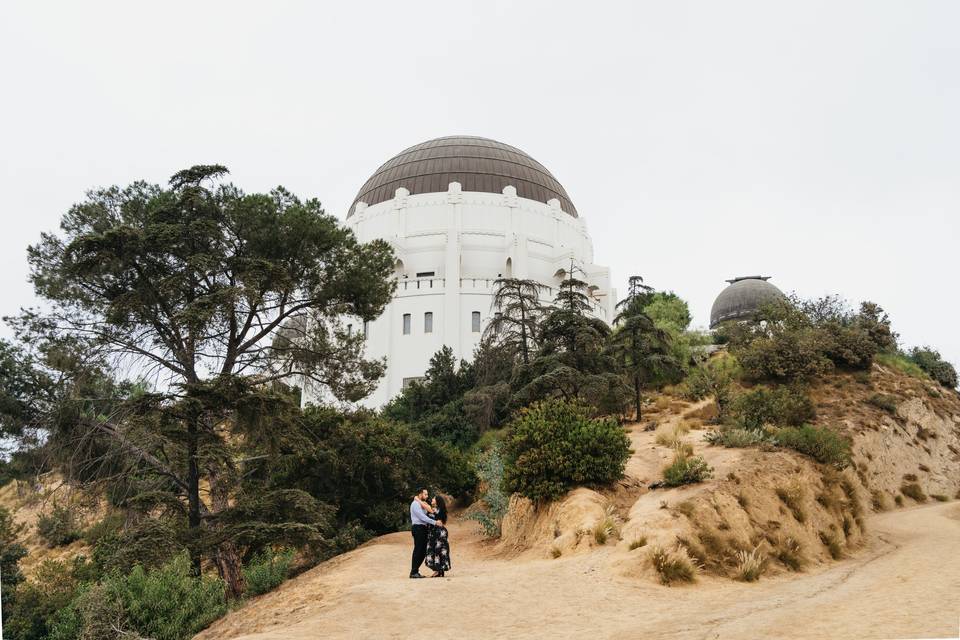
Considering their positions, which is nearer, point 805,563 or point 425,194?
point 805,563

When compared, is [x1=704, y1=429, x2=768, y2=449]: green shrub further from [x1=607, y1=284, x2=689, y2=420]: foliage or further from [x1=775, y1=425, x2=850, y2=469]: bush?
[x1=607, y1=284, x2=689, y2=420]: foliage

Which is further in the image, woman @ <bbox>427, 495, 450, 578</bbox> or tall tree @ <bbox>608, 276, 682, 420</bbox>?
tall tree @ <bbox>608, 276, 682, 420</bbox>

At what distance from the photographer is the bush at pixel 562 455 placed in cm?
1569

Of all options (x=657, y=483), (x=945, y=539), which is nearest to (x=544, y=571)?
(x=657, y=483)

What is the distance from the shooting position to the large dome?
44.8 meters

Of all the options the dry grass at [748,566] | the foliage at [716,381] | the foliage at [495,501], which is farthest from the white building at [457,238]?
the dry grass at [748,566]

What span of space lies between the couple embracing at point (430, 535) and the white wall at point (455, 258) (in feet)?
85.0

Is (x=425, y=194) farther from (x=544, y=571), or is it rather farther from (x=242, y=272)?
(x=544, y=571)

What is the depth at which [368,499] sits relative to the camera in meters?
22.3

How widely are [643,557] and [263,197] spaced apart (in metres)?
13.5

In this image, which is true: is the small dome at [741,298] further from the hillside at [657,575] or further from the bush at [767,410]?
the hillside at [657,575]

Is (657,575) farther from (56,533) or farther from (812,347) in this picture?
(56,533)

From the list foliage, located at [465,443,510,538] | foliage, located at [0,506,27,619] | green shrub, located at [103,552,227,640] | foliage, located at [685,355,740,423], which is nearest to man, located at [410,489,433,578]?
green shrub, located at [103,552,227,640]

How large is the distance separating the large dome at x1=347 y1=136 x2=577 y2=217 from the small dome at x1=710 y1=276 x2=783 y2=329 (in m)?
13.6
